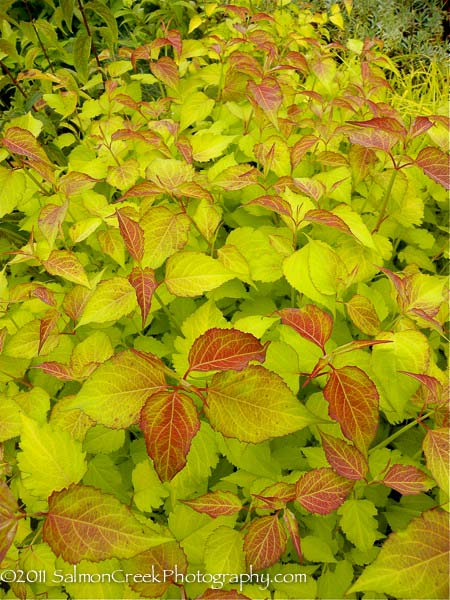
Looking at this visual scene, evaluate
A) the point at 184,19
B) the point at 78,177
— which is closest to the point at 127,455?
the point at 78,177

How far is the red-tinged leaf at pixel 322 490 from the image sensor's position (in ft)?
2.23

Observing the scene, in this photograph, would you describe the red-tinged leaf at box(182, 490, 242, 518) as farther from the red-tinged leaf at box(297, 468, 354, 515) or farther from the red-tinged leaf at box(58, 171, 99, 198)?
the red-tinged leaf at box(58, 171, 99, 198)

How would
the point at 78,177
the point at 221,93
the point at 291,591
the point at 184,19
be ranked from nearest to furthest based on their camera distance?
the point at 291,591, the point at 78,177, the point at 221,93, the point at 184,19

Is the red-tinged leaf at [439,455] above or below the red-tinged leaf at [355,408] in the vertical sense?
below

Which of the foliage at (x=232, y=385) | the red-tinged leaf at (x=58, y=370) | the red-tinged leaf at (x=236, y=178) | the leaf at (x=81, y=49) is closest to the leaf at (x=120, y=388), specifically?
the foliage at (x=232, y=385)

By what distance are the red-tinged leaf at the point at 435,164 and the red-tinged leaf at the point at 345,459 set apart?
57cm

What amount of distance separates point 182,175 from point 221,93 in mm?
727

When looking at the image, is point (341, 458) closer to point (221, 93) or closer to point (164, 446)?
point (164, 446)

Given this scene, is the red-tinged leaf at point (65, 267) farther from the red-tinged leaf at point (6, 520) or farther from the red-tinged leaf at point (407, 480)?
the red-tinged leaf at point (407, 480)

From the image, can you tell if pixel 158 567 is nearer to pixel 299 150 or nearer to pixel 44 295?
pixel 44 295

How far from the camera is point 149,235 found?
2.95 feet

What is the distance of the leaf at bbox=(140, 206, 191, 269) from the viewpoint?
880 mm

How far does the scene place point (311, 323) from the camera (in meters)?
0.74

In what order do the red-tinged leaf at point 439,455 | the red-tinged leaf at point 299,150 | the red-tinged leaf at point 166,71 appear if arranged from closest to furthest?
1. the red-tinged leaf at point 439,455
2. the red-tinged leaf at point 299,150
3. the red-tinged leaf at point 166,71
